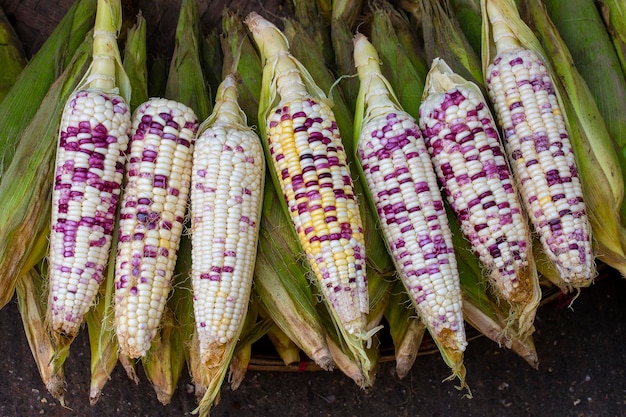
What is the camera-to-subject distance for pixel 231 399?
298 centimetres

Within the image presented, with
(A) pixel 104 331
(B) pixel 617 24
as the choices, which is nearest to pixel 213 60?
(A) pixel 104 331

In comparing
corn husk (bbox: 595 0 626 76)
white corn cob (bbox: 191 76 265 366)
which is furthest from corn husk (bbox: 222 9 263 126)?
corn husk (bbox: 595 0 626 76)

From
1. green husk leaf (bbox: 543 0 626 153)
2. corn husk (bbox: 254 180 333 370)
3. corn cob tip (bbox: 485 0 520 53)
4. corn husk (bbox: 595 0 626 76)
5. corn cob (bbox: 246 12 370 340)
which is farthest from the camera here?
corn husk (bbox: 595 0 626 76)

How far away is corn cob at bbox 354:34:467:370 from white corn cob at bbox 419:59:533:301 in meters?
0.06

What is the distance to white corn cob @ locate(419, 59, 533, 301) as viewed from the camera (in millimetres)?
1875

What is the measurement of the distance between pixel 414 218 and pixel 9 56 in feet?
5.99

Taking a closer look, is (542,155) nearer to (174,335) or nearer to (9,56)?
(174,335)

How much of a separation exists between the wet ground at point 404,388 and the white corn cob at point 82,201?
1294 millimetres

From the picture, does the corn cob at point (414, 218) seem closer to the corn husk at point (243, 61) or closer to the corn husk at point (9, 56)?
the corn husk at point (243, 61)

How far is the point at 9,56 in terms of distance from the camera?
250 cm

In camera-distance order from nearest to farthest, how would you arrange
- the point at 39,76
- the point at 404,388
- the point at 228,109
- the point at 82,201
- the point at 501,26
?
the point at 82,201 < the point at 228,109 < the point at 501,26 < the point at 39,76 < the point at 404,388

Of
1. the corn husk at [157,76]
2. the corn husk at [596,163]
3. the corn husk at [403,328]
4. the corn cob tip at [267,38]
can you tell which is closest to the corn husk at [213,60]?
the corn husk at [157,76]

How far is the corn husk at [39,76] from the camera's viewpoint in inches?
85.0

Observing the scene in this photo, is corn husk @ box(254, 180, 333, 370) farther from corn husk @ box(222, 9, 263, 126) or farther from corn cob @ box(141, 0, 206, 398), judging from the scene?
corn husk @ box(222, 9, 263, 126)
